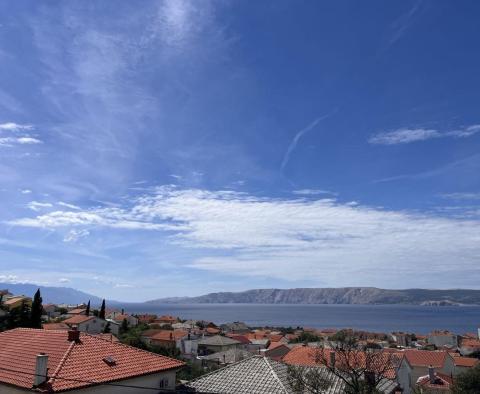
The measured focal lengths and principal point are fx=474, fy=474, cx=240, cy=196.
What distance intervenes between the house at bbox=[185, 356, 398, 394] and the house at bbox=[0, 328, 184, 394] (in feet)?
9.31

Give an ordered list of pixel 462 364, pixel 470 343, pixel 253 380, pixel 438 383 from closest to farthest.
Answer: pixel 253 380
pixel 438 383
pixel 462 364
pixel 470 343

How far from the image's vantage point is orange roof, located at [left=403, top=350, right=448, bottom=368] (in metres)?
49.4

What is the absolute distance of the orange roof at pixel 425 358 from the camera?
4938 centimetres

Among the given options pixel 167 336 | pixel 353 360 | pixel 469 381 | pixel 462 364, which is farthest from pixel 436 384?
pixel 167 336

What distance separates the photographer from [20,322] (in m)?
52.7

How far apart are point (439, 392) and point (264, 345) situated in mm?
39983

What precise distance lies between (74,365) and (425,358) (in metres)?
41.8

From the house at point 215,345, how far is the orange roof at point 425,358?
27.5m

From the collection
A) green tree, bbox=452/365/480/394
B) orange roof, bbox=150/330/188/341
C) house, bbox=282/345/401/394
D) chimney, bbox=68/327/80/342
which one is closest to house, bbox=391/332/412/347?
orange roof, bbox=150/330/188/341

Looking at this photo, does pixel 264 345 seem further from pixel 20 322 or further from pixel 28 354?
pixel 28 354

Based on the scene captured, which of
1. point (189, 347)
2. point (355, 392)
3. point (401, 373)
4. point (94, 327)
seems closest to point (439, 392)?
point (401, 373)

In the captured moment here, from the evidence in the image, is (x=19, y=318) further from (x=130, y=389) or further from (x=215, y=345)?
(x=130, y=389)

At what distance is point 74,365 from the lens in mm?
20609

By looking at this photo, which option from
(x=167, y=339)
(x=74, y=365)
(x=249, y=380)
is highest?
(x=167, y=339)
